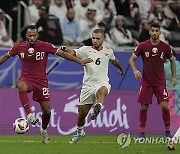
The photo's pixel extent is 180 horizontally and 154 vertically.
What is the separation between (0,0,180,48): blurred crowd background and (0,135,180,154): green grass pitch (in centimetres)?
514

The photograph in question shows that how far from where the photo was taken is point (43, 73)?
17.0 meters

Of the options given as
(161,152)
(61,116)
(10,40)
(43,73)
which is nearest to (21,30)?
(10,40)

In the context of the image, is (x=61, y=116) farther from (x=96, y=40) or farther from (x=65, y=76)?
(x=96, y=40)

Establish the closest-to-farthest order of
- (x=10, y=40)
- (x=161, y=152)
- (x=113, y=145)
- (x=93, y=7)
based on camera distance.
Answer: (x=161, y=152)
(x=113, y=145)
(x=10, y=40)
(x=93, y=7)

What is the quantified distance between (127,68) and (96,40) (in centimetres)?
512

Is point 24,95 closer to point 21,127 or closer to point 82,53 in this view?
point 21,127

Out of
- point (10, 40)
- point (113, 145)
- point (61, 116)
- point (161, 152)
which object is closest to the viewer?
point (161, 152)

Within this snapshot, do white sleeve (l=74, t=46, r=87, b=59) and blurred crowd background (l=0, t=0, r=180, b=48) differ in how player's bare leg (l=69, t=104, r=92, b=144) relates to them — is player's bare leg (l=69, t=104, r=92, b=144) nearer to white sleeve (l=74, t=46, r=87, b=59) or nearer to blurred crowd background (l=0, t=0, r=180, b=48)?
white sleeve (l=74, t=46, r=87, b=59)

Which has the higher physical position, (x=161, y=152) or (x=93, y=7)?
(x=93, y=7)

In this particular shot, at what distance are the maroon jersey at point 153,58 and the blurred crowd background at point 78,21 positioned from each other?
15.7ft

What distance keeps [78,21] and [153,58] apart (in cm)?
660

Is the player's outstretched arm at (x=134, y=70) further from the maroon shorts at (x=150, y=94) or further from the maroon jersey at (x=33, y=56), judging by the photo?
the maroon jersey at (x=33, y=56)

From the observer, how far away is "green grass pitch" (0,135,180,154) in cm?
1500

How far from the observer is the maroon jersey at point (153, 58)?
58.4 ft
